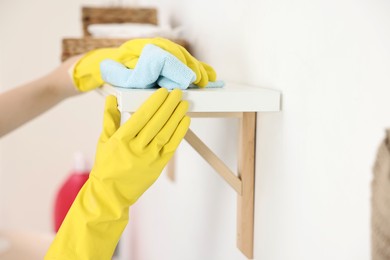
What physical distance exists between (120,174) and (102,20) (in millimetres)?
743

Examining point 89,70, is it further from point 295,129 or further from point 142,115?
point 295,129

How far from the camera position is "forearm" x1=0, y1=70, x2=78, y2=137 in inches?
Answer: 41.9

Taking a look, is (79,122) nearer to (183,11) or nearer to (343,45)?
(183,11)

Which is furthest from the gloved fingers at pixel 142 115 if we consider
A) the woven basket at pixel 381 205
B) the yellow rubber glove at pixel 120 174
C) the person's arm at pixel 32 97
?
the person's arm at pixel 32 97

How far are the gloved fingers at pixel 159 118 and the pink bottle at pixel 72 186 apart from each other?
4.12ft

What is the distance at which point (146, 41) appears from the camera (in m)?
0.72

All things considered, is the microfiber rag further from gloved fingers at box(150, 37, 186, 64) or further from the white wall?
the white wall

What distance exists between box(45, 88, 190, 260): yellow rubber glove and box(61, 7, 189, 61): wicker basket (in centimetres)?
46

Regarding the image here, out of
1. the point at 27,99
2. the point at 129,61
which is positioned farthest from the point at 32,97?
the point at 129,61

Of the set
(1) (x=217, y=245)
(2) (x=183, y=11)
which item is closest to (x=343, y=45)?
(1) (x=217, y=245)

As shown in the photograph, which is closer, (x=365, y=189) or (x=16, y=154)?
(x=365, y=189)

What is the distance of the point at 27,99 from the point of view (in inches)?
42.6

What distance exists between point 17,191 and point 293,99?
155cm

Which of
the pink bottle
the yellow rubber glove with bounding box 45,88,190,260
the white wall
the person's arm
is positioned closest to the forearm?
the person's arm
